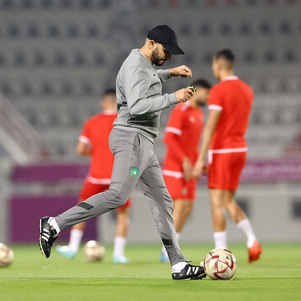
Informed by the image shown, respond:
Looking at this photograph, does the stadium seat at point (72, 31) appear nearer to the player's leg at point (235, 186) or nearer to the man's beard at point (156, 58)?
the player's leg at point (235, 186)

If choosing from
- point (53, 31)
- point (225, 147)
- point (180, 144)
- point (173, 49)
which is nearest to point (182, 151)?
point (180, 144)

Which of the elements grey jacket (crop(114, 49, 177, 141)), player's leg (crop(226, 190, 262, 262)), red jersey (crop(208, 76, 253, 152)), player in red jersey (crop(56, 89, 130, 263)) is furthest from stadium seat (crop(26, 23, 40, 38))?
grey jacket (crop(114, 49, 177, 141))

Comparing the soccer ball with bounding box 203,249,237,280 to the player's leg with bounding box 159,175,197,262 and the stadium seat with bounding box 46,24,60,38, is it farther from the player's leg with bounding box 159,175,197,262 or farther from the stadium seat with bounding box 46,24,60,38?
the stadium seat with bounding box 46,24,60,38

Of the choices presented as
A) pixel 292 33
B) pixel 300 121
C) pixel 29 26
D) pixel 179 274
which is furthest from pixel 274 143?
pixel 179 274

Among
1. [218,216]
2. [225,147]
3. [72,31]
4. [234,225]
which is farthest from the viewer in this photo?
[72,31]

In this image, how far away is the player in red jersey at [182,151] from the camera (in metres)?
9.29

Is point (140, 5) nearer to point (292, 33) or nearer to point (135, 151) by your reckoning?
point (292, 33)

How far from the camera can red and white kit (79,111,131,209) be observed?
9750 millimetres

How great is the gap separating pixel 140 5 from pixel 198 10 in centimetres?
230

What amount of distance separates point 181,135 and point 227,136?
109cm

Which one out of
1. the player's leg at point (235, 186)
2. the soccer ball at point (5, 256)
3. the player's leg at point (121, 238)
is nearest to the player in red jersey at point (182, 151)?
the player's leg at point (121, 238)

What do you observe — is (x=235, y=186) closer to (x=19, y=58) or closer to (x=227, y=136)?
(x=227, y=136)

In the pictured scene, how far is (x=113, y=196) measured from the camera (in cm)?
584

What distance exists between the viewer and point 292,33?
101ft
